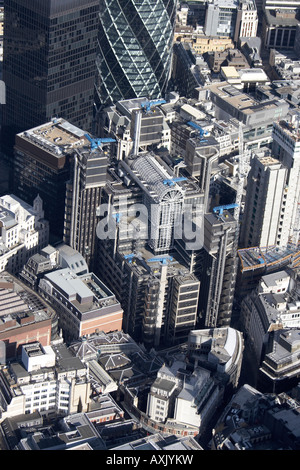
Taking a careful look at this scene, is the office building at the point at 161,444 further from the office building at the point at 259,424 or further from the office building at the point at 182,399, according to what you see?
the office building at the point at 182,399

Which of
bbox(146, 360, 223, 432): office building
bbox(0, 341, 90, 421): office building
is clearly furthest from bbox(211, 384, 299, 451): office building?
bbox(0, 341, 90, 421): office building

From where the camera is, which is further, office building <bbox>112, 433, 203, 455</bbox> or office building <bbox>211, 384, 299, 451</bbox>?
office building <bbox>211, 384, 299, 451</bbox>

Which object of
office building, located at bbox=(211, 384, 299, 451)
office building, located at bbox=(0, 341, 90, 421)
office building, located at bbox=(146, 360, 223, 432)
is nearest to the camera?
office building, located at bbox=(211, 384, 299, 451)

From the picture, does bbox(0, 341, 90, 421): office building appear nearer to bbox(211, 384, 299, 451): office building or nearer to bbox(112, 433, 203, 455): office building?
bbox(112, 433, 203, 455): office building

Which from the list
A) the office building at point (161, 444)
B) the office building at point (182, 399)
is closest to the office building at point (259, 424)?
the office building at point (182, 399)

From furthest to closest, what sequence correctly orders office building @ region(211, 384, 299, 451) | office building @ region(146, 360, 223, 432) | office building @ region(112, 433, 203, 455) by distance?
office building @ region(146, 360, 223, 432), office building @ region(211, 384, 299, 451), office building @ region(112, 433, 203, 455)

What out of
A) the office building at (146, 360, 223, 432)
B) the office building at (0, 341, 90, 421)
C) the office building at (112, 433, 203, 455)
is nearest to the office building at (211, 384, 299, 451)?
the office building at (146, 360, 223, 432)

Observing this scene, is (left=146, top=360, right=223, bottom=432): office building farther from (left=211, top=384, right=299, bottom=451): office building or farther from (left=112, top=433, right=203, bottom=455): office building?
(left=112, top=433, right=203, bottom=455): office building
